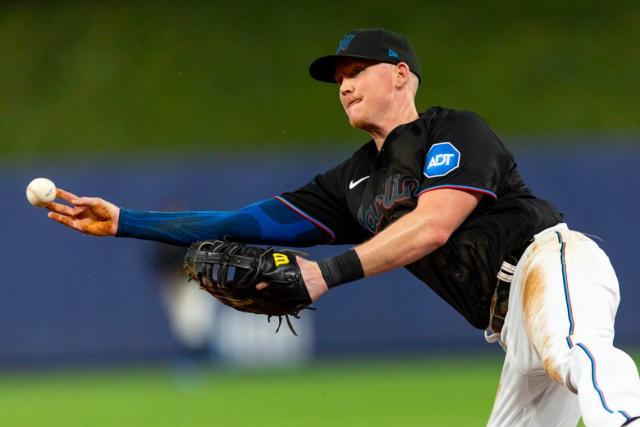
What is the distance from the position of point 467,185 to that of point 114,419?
16.6 feet

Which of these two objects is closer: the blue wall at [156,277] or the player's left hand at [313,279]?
the player's left hand at [313,279]

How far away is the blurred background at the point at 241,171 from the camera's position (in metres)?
10.5

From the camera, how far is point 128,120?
57.7 ft

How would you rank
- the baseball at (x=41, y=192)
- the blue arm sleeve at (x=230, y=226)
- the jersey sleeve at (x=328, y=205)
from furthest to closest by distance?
the jersey sleeve at (x=328, y=205)
the blue arm sleeve at (x=230, y=226)
the baseball at (x=41, y=192)

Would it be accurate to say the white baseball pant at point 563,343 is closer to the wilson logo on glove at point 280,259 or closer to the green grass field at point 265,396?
the wilson logo on glove at point 280,259

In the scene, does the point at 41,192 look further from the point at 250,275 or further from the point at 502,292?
the point at 502,292

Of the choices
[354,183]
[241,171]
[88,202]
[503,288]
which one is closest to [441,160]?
[503,288]

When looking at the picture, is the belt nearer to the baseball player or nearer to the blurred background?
the baseball player

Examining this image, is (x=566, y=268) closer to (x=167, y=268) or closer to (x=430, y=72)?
(x=167, y=268)

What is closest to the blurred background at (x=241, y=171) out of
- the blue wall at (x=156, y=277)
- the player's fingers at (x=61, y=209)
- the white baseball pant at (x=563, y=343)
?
the blue wall at (x=156, y=277)

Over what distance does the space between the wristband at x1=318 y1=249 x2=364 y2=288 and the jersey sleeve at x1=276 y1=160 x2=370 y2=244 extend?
115 centimetres

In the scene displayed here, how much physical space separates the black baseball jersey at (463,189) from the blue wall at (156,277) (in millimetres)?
6785

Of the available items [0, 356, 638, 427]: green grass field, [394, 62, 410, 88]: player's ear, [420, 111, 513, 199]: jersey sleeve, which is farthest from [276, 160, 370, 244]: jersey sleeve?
[0, 356, 638, 427]: green grass field

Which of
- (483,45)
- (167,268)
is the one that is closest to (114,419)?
(167,268)
